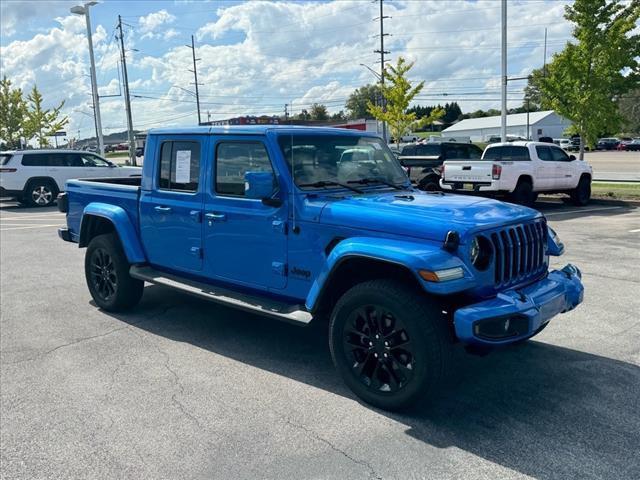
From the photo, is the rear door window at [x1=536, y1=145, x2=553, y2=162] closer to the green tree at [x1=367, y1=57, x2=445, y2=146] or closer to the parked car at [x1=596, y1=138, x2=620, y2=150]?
the green tree at [x1=367, y1=57, x2=445, y2=146]

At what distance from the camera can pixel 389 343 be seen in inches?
152

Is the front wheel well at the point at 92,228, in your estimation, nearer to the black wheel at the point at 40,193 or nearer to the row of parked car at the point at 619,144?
the black wheel at the point at 40,193

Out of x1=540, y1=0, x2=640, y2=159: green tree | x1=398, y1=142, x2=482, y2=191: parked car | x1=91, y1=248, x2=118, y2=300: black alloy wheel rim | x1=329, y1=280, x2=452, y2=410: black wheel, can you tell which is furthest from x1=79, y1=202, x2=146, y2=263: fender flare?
x1=540, y1=0, x2=640, y2=159: green tree

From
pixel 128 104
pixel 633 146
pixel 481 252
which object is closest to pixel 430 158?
pixel 481 252

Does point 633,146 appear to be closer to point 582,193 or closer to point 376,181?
point 582,193

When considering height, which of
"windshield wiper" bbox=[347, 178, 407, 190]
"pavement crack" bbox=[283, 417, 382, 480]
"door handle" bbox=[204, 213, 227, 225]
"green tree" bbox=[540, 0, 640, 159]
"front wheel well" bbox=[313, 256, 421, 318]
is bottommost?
"pavement crack" bbox=[283, 417, 382, 480]

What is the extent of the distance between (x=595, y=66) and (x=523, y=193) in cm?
661

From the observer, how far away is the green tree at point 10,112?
39.1 meters

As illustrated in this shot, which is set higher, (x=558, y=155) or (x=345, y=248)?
(x=558, y=155)

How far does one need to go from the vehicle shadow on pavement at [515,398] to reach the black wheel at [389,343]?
0.66 feet

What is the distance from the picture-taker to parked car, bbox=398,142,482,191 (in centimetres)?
1645

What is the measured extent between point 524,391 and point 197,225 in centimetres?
304

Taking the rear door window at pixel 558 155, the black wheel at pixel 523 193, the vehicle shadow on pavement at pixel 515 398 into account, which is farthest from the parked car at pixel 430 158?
the vehicle shadow on pavement at pixel 515 398

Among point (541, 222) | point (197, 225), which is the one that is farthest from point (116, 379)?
point (541, 222)
